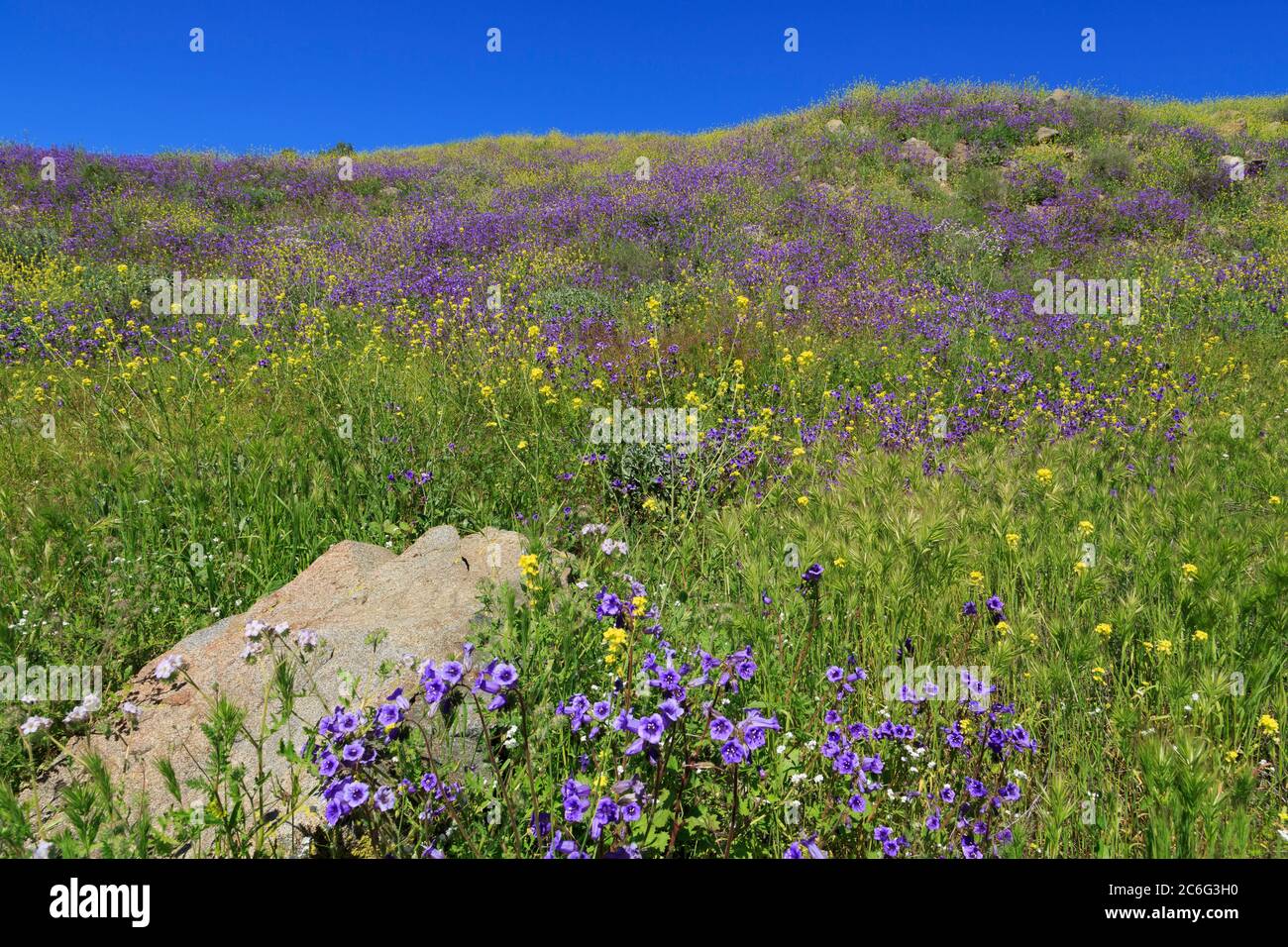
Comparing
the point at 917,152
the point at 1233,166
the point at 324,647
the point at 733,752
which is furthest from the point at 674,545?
the point at 1233,166

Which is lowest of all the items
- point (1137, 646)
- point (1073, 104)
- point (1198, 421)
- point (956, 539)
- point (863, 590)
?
point (1137, 646)

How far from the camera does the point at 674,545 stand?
11.4ft

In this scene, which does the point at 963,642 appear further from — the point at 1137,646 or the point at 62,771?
the point at 62,771

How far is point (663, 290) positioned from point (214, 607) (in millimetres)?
7377

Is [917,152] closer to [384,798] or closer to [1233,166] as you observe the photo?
[1233,166]

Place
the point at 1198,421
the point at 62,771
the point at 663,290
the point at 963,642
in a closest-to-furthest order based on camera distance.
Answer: the point at 62,771, the point at 963,642, the point at 1198,421, the point at 663,290

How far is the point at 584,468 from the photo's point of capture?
4570 millimetres

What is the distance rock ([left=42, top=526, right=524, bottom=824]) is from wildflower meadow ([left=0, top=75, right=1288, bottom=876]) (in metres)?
0.04

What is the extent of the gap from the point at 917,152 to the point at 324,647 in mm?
19527

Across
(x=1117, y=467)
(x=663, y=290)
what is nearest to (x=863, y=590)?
(x=1117, y=467)

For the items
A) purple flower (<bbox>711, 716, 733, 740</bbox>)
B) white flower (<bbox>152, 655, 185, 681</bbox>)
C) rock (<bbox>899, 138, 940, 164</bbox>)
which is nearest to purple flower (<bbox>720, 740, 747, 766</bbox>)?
purple flower (<bbox>711, 716, 733, 740</bbox>)

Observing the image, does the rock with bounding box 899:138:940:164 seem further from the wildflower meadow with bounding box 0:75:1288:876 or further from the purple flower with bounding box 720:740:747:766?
the purple flower with bounding box 720:740:747:766

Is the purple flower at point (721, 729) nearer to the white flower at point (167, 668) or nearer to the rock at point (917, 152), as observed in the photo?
the white flower at point (167, 668)

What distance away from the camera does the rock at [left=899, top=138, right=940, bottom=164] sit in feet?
55.4
